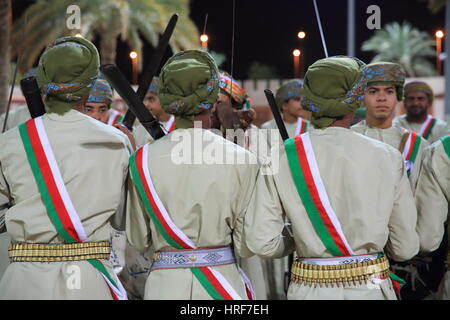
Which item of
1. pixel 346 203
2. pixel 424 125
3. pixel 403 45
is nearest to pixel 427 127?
pixel 424 125

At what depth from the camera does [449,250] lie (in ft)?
12.9

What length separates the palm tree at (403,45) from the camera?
36.8m

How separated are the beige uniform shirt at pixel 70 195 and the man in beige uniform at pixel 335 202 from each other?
756 mm

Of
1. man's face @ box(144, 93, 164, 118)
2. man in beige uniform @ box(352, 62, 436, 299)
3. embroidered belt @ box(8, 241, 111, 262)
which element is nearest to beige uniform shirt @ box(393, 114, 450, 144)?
man in beige uniform @ box(352, 62, 436, 299)

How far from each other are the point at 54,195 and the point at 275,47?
34460mm

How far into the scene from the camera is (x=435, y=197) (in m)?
3.82

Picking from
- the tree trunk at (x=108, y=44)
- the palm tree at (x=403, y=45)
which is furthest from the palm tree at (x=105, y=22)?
the palm tree at (x=403, y=45)

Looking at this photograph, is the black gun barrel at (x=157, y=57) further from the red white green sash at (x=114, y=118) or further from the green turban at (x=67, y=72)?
the red white green sash at (x=114, y=118)

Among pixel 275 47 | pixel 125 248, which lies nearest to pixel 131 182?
pixel 125 248

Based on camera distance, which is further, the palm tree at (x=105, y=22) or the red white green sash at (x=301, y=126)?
the palm tree at (x=105, y=22)

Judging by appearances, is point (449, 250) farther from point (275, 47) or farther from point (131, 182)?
point (275, 47)

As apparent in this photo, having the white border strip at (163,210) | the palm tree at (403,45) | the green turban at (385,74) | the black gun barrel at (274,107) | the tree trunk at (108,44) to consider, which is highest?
the palm tree at (403,45)

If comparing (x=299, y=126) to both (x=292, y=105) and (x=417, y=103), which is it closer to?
(x=292, y=105)
